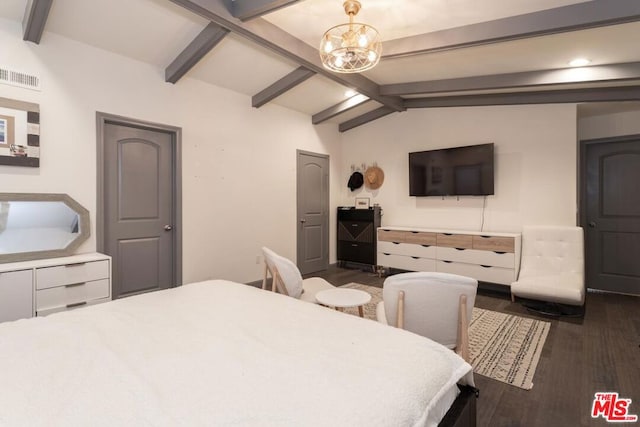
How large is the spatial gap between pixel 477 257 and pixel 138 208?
412 cm

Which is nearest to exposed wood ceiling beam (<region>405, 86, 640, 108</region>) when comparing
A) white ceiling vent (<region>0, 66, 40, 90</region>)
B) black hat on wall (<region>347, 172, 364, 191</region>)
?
black hat on wall (<region>347, 172, 364, 191</region>)

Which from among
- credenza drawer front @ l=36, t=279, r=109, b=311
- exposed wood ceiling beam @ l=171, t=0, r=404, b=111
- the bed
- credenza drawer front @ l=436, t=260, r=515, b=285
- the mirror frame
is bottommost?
credenza drawer front @ l=436, t=260, r=515, b=285

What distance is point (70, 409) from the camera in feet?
2.88

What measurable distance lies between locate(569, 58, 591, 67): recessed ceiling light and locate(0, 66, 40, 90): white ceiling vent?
16.5ft

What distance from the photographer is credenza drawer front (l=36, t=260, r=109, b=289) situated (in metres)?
2.44

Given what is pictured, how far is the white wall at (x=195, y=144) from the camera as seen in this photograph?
282cm

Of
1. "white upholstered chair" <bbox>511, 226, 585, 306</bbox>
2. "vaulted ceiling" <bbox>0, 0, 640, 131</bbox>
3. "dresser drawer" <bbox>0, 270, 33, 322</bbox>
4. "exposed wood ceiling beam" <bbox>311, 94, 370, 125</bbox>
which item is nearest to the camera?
"dresser drawer" <bbox>0, 270, 33, 322</bbox>

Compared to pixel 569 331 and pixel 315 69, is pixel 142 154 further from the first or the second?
pixel 569 331

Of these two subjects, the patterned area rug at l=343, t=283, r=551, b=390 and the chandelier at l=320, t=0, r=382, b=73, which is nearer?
the patterned area rug at l=343, t=283, r=551, b=390

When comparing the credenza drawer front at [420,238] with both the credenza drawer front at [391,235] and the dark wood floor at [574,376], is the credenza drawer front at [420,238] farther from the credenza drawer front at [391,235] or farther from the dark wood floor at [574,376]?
the dark wood floor at [574,376]

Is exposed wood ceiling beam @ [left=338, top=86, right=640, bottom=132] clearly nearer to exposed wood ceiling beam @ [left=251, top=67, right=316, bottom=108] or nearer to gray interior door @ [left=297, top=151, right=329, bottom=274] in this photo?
gray interior door @ [left=297, top=151, right=329, bottom=274]

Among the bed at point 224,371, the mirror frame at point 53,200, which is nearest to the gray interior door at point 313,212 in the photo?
the mirror frame at point 53,200

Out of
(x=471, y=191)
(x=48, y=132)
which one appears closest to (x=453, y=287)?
(x=471, y=191)

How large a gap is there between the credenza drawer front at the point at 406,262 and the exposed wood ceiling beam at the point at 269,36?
97.9 inches
